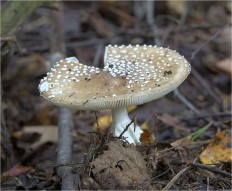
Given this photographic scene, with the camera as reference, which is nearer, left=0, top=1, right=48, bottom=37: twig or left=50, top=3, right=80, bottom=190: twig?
left=50, top=3, right=80, bottom=190: twig

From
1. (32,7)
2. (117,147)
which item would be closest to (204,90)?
(32,7)

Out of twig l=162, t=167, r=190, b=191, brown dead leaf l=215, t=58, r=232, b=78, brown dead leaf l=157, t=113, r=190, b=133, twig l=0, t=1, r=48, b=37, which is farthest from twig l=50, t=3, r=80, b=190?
brown dead leaf l=215, t=58, r=232, b=78

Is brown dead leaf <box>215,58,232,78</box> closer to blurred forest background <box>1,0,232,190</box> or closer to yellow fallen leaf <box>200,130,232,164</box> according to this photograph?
blurred forest background <box>1,0,232,190</box>

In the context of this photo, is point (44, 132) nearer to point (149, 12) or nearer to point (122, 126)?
point (122, 126)

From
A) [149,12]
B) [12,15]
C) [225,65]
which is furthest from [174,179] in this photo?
[149,12]

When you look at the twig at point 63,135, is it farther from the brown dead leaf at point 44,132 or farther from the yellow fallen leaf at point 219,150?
the yellow fallen leaf at point 219,150

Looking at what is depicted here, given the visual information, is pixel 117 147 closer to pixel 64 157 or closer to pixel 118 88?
pixel 118 88
